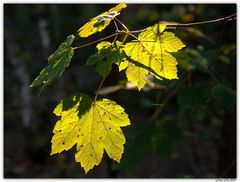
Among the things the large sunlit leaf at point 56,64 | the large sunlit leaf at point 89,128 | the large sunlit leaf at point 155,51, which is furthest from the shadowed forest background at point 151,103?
the large sunlit leaf at point 56,64

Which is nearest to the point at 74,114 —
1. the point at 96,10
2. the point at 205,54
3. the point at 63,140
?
the point at 63,140

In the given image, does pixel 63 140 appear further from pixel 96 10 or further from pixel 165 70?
pixel 96 10

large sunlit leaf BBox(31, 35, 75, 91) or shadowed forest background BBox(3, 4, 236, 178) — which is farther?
shadowed forest background BBox(3, 4, 236, 178)

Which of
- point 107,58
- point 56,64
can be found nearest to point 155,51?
point 107,58

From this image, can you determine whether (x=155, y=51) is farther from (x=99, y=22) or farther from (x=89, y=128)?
(x=89, y=128)

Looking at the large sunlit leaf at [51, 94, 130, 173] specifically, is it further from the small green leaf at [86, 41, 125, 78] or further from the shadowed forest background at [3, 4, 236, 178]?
the shadowed forest background at [3, 4, 236, 178]

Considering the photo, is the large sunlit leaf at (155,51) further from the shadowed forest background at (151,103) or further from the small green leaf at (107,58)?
the shadowed forest background at (151,103)

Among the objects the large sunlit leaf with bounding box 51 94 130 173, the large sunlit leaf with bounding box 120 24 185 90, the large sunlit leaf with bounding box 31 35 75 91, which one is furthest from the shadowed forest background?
the large sunlit leaf with bounding box 31 35 75 91
